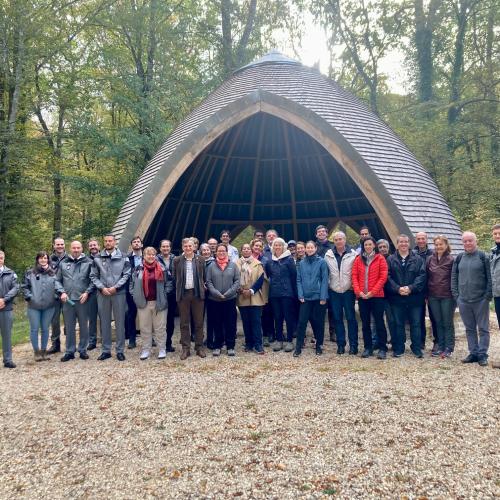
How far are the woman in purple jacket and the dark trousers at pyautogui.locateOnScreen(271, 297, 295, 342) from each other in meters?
1.86

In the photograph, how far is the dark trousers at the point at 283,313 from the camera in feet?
19.1

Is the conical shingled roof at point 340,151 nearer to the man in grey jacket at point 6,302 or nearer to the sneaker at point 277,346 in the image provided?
the man in grey jacket at point 6,302

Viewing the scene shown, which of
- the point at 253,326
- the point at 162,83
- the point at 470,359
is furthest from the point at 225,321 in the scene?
the point at 162,83

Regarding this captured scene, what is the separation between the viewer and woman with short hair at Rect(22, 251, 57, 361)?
553cm

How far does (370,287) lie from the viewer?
528 cm

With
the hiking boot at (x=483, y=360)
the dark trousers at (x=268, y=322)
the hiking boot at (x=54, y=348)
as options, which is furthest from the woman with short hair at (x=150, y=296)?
the hiking boot at (x=483, y=360)

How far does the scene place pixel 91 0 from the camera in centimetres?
1800

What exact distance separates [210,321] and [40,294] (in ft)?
7.68

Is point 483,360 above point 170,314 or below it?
below

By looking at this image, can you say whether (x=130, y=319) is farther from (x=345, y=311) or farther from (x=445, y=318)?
(x=445, y=318)

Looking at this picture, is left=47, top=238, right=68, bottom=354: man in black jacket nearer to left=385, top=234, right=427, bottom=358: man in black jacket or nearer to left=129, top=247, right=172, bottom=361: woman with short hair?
left=129, top=247, right=172, bottom=361: woman with short hair

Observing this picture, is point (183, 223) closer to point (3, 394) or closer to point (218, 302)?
point (218, 302)

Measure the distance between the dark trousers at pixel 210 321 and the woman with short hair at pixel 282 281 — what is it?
0.85 m

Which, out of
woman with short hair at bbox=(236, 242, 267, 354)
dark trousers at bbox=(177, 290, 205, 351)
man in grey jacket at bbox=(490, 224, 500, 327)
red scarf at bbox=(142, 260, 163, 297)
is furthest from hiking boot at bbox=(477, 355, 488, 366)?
red scarf at bbox=(142, 260, 163, 297)
